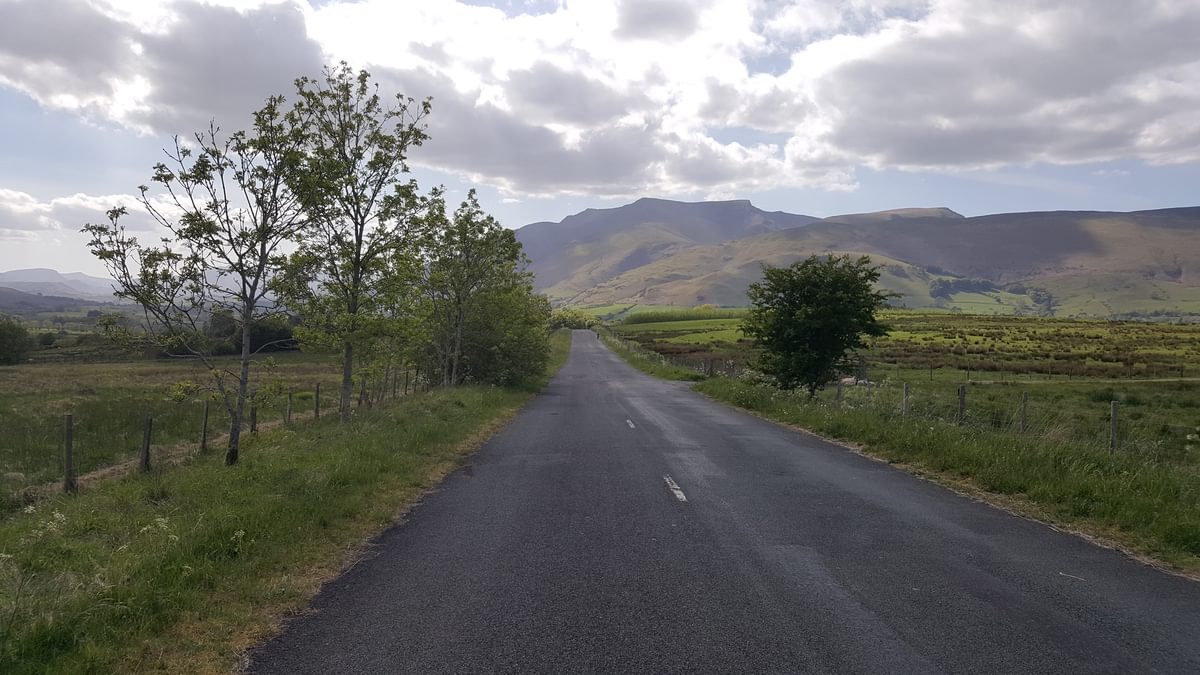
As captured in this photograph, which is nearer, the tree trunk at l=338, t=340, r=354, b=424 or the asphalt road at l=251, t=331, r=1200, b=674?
the asphalt road at l=251, t=331, r=1200, b=674

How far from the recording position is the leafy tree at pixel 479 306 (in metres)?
29.9

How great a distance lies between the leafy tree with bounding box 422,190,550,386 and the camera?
2988cm

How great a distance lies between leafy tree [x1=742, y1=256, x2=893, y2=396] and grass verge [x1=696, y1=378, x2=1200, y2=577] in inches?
284

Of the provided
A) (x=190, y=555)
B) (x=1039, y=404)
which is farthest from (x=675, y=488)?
(x=1039, y=404)

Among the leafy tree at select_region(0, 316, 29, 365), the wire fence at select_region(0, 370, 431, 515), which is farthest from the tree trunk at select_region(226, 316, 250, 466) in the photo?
the leafy tree at select_region(0, 316, 29, 365)

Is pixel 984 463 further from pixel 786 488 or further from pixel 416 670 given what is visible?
pixel 416 670

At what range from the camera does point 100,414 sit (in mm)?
26781

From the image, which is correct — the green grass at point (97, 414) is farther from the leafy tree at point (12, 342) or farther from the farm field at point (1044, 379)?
the leafy tree at point (12, 342)

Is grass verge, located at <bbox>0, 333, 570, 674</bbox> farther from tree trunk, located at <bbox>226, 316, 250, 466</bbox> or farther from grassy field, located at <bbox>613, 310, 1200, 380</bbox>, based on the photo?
grassy field, located at <bbox>613, 310, 1200, 380</bbox>

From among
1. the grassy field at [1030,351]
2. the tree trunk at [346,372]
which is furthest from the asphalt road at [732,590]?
the grassy field at [1030,351]

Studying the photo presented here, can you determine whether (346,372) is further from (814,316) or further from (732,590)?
(814,316)

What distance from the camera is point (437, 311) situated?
30453 millimetres

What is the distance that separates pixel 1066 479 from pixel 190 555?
1053 centimetres

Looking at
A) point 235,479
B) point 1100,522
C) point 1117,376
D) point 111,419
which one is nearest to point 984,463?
point 1100,522
